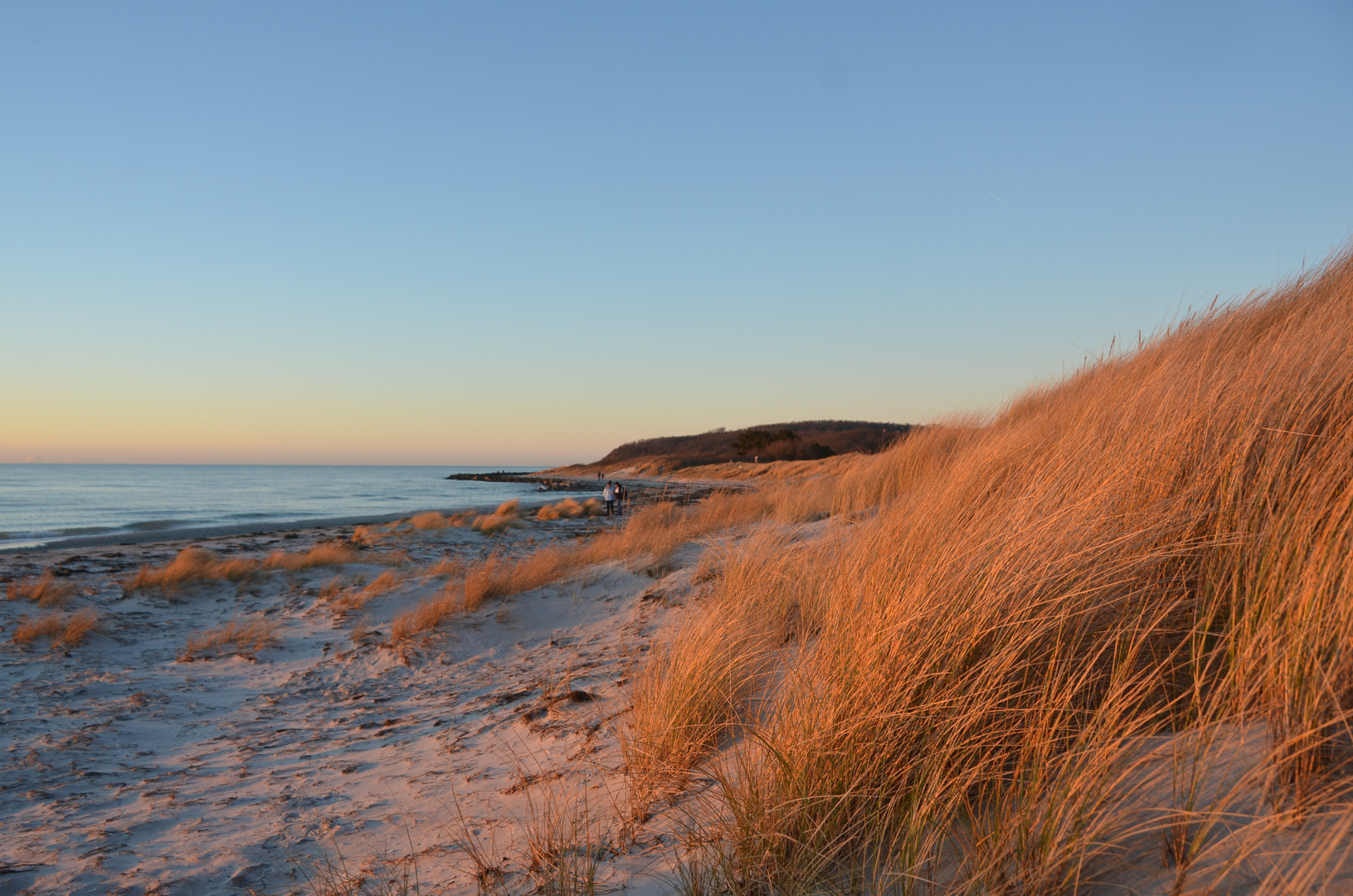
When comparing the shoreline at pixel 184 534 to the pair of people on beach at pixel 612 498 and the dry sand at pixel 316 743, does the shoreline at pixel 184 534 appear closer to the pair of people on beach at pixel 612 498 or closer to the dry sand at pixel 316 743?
the pair of people on beach at pixel 612 498

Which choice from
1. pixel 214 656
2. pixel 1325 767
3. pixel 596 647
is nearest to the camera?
pixel 1325 767

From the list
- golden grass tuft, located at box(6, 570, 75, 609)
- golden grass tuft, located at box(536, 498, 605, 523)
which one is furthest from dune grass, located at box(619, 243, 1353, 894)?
golden grass tuft, located at box(536, 498, 605, 523)

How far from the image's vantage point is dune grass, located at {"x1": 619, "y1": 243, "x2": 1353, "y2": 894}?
4.85ft

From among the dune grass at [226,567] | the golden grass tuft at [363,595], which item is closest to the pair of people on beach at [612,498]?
the dune grass at [226,567]

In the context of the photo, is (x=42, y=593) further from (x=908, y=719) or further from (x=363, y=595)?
(x=908, y=719)

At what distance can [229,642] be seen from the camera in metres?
6.08

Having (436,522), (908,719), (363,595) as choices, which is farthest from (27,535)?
(908,719)

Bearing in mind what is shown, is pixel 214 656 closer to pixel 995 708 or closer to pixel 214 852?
pixel 214 852

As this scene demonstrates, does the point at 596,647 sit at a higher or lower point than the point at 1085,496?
lower

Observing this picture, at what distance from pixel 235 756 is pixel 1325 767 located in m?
4.55

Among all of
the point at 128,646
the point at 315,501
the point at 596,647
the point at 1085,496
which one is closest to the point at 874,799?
the point at 1085,496

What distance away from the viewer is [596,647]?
5.00 metres

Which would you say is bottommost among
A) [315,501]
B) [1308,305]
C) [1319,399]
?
[315,501]

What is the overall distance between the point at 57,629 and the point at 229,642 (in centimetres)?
139
